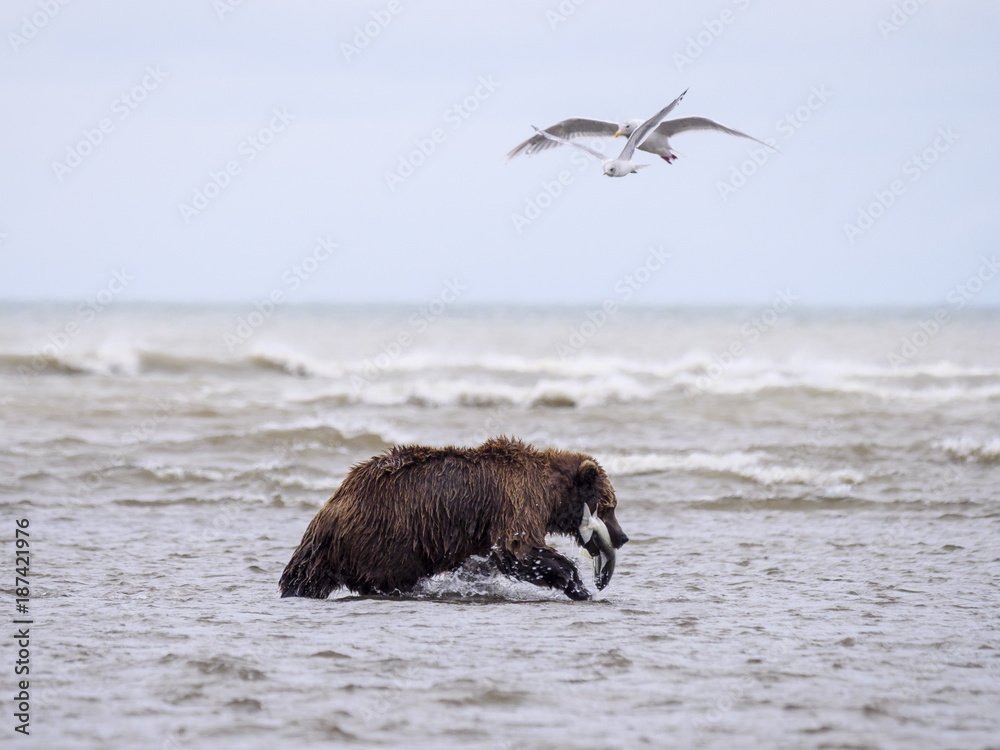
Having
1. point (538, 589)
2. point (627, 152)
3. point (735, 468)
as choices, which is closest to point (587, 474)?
point (538, 589)

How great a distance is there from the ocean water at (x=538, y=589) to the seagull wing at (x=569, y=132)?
11.0ft

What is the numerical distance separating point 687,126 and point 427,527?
13.8 feet

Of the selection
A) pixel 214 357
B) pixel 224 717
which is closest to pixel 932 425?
pixel 224 717

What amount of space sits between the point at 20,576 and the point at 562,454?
3599 millimetres

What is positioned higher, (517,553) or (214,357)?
(214,357)

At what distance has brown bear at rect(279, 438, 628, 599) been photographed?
6758 millimetres

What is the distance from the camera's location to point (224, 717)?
14.2ft

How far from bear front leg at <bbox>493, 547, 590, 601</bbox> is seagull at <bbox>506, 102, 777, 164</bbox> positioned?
339 cm

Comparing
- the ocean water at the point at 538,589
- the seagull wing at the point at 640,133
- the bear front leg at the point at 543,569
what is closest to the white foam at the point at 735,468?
the ocean water at the point at 538,589

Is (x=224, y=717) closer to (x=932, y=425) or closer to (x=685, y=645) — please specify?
(x=685, y=645)

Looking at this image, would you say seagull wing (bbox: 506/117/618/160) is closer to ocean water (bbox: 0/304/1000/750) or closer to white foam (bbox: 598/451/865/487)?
ocean water (bbox: 0/304/1000/750)

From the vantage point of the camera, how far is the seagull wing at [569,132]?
9.13 meters

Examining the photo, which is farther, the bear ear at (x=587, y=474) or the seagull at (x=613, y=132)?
the seagull at (x=613, y=132)

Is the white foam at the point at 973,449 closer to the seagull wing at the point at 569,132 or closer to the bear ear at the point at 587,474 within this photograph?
the seagull wing at the point at 569,132
